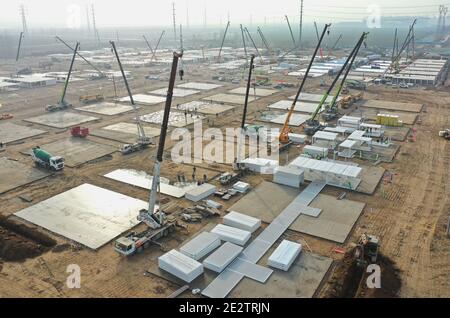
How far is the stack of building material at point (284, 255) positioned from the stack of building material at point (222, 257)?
1.75m

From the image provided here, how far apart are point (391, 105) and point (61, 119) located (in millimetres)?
42098

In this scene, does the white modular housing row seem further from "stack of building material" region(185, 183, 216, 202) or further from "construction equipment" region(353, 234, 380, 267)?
"construction equipment" region(353, 234, 380, 267)

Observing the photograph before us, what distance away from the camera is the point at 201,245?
744 inches

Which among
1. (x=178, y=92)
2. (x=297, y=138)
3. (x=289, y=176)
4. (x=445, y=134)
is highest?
(x=178, y=92)

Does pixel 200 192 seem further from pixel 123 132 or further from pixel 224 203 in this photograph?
pixel 123 132

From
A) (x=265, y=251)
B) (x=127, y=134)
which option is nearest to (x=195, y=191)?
(x=265, y=251)

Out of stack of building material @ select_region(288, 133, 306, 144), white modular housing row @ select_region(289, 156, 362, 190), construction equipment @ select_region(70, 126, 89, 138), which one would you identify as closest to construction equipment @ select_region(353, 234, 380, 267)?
white modular housing row @ select_region(289, 156, 362, 190)

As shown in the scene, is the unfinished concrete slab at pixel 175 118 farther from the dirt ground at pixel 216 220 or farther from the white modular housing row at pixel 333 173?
the white modular housing row at pixel 333 173

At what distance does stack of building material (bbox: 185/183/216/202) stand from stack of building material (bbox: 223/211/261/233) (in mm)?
3284

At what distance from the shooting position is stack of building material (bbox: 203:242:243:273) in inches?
691

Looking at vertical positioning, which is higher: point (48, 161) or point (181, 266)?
point (48, 161)

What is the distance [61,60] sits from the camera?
108250 mm

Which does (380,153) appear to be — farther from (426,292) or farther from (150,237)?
(150,237)

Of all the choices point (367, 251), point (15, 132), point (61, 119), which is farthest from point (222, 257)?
point (61, 119)
